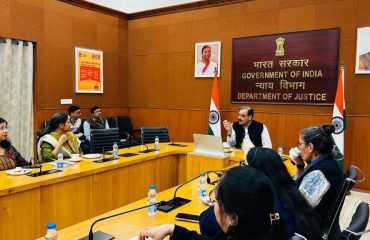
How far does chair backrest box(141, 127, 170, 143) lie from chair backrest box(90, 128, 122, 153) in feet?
1.70

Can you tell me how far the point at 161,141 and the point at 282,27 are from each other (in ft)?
9.07

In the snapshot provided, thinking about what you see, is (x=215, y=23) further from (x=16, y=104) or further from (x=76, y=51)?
(x=16, y=104)

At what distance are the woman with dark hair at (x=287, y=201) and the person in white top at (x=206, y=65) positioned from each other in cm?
458

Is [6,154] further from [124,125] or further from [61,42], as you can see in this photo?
[124,125]

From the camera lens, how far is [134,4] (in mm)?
7168

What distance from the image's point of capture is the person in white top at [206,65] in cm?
598

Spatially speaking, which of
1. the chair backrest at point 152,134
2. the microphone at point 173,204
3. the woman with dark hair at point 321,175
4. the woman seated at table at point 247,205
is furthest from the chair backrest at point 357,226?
the chair backrest at point 152,134

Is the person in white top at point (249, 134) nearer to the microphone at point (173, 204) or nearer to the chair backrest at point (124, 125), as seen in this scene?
the microphone at point (173, 204)

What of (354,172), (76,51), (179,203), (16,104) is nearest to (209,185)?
(179,203)

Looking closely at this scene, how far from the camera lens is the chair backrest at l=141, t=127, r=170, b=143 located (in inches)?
188

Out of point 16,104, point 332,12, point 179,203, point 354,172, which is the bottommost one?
point 179,203

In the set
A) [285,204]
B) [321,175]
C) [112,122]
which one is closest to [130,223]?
[285,204]

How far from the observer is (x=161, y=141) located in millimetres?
4918

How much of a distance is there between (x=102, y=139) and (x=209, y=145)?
1.55 metres
